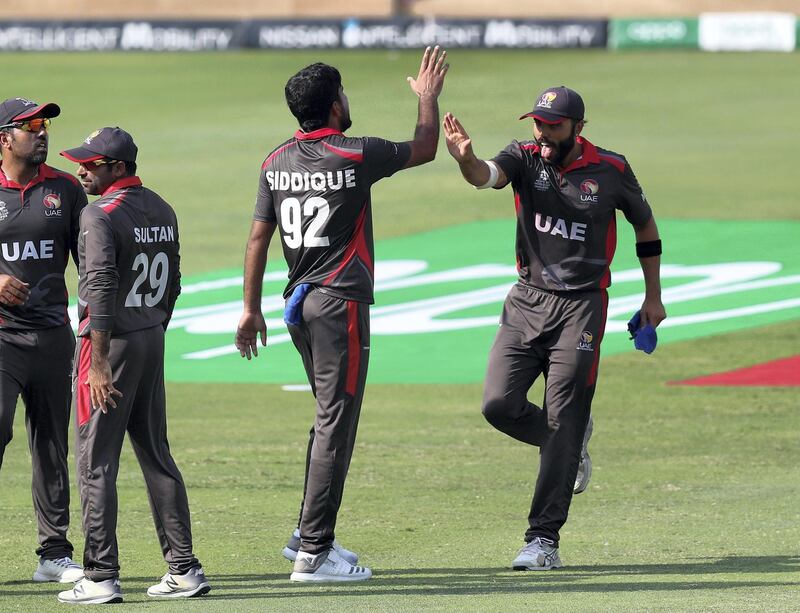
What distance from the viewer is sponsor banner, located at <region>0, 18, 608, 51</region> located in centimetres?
4219

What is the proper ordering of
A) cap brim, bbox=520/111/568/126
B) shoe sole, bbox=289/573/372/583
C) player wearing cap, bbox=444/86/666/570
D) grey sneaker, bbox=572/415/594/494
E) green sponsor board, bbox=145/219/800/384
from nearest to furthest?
shoe sole, bbox=289/573/372/583 → cap brim, bbox=520/111/568/126 → player wearing cap, bbox=444/86/666/570 → grey sneaker, bbox=572/415/594/494 → green sponsor board, bbox=145/219/800/384

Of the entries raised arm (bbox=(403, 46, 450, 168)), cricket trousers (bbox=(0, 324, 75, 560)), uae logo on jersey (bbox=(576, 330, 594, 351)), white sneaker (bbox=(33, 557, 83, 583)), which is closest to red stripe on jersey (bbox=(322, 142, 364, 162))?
raised arm (bbox=(403, 46, 450, 168))

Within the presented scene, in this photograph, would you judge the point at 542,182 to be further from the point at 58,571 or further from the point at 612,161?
the point at 58,571

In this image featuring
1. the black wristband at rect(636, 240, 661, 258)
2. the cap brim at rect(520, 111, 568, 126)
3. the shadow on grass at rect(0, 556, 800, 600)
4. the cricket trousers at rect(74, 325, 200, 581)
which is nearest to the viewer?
the cricket trousers at rect(74, 325, 200, 581)

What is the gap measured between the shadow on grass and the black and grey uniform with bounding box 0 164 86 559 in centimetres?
54

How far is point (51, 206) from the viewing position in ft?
27.3

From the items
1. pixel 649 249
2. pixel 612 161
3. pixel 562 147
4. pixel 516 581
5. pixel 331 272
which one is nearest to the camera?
pixel 516 581

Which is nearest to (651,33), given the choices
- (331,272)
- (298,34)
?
(298,34)

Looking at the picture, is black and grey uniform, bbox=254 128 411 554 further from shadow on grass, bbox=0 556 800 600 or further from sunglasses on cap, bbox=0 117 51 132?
sunglasses on cap, bbox=0 117 51 132

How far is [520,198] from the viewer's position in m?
8.78

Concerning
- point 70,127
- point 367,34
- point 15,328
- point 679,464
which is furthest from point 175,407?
point 367,34

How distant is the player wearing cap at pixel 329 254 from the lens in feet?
26.4

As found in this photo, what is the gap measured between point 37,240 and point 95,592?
6.26 ft

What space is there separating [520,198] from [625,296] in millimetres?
9271
